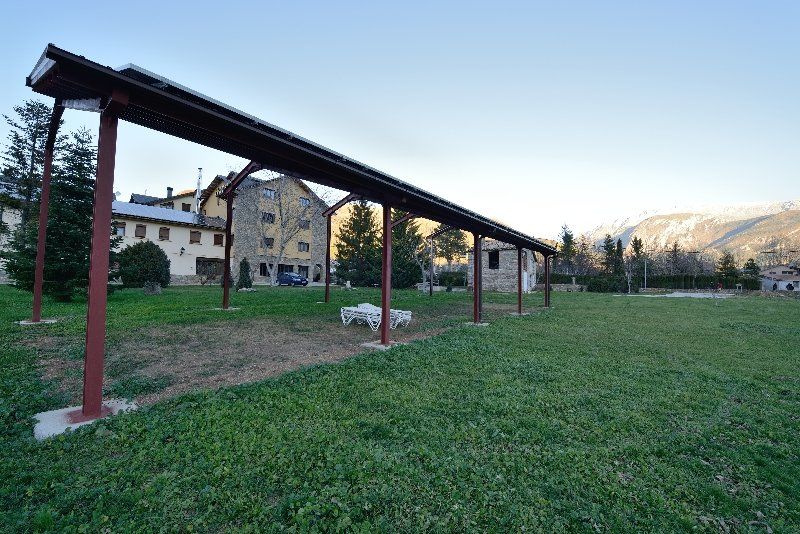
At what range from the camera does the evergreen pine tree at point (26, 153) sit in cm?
2236

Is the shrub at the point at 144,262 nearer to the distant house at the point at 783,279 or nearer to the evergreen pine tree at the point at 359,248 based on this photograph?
the evergreen pine tree at the point at 359,248

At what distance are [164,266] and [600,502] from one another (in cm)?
2239

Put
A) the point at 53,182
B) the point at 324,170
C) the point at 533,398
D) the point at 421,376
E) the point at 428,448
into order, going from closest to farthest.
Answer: the point at 428,448, the point at 533,398, the point at 421,376, the point at 324,170, the point at 53,182

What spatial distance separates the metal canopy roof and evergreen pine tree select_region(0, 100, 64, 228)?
2337 centimetres

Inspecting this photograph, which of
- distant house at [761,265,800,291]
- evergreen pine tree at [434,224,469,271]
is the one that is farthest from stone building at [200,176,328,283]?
distant house at [761,265,800,291]

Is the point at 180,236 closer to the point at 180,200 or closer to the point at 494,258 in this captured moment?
the point at 180,200

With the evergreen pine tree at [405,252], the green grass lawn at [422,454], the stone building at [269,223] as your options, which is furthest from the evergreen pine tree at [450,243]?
the green grass lawn at [422,454]

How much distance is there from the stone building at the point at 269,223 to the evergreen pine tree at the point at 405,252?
780 cm

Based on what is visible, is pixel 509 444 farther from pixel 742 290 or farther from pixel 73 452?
pixel 742 290

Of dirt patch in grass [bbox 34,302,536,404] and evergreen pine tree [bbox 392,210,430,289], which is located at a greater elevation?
evergreen pine tree [bbox 392,210,430,289]

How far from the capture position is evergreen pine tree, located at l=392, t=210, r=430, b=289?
3475 cm

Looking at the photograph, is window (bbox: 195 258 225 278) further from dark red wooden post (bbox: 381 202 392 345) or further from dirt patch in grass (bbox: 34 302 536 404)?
dark red wooden post (bbox: 381 202 392 345)

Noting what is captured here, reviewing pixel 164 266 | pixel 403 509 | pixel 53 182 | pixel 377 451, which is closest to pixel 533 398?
pixel 377 451

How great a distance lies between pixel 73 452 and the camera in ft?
10.8
